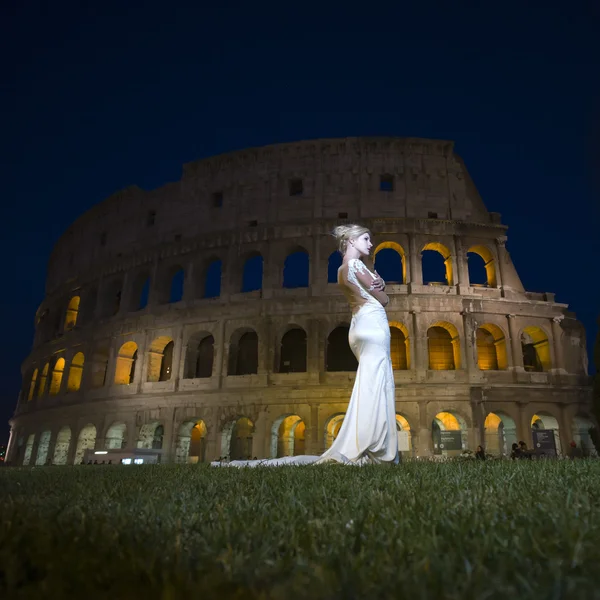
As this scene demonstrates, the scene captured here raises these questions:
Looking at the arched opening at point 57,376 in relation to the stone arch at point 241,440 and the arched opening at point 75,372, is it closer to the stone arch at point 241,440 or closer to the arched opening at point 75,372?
the arched opening at point 75,372

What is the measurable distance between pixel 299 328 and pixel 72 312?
17.2 m

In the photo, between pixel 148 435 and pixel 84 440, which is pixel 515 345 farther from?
pixel 84 440

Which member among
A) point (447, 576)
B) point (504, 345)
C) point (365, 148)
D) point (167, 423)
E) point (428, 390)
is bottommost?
point (447, 576)

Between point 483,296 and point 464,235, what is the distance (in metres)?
3.41

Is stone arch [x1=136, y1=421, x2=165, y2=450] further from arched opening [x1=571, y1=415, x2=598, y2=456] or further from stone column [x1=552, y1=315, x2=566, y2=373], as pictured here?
arched opening [x1=571, y1=415, x2=598, y2=456]

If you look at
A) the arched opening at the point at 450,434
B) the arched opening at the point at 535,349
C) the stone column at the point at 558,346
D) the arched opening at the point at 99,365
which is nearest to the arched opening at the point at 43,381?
the arched opening at the point at 99,365

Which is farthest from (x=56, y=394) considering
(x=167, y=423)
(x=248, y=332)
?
(x=248, y=332)

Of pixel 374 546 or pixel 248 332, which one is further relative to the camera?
pixel 248 332

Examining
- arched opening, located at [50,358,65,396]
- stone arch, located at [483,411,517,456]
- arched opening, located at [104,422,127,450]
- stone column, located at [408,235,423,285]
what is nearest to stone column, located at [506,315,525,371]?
stone arch, located at [483,411,517,456]

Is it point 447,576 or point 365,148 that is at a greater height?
point 365,148

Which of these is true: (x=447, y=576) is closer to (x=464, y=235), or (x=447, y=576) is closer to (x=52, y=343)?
(x=464, y=235)

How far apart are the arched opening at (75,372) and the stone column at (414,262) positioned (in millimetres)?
19723

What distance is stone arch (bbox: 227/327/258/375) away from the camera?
2492 centimetres

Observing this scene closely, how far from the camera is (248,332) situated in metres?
26.0
